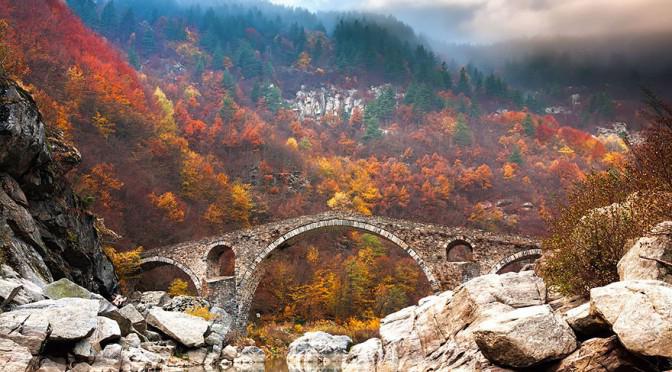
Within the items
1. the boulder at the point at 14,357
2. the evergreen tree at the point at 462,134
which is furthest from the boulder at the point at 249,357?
the evergreen tree at the point at 462,134

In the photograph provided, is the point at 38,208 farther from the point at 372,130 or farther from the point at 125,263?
the point at 372,130

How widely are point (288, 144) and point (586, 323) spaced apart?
49.6 meters

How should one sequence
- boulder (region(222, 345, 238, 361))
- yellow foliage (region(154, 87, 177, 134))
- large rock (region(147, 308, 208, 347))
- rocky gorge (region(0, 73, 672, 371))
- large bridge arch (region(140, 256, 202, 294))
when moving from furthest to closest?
yellow foliage (region(154, 87, 177, 134)) → large bridge arch (region(140, 256, 202, 294)) → boulder (region(222, 345, 238, 361)) → large rock (region(147, 308, 208, 347)) → rocky gorge (region(0, 73, 672, 371))

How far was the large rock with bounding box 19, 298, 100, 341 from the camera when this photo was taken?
966 cm

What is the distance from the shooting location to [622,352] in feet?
18.7

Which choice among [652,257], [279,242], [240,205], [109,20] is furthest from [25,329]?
[109,20]

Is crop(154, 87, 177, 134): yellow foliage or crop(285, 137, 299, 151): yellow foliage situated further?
crop(285, 137, 299, 151): yellow foliage

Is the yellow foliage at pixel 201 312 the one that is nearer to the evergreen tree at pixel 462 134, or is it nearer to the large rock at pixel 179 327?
the large rock at pixel 179 327

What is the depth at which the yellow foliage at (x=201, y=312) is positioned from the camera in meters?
22.5

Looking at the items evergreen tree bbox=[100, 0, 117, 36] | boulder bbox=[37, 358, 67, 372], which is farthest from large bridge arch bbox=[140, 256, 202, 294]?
evergreen tree bbox=[100, 0, 117, 36]

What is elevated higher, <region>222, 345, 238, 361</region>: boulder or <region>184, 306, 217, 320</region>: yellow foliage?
<region>184, 306, 217, 320</region>: yellow foliage

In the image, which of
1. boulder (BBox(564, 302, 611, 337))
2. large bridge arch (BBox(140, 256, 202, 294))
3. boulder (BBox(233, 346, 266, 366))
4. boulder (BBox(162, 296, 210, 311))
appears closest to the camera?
boulder (BBox(564, 302, 611, 337))

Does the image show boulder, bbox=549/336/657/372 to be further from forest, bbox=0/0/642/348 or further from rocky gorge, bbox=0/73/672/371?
forest, bbox=0/0/642/348

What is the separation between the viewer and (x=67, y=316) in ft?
33.0
